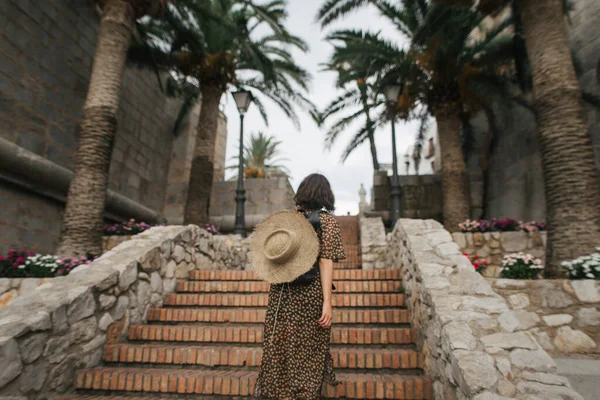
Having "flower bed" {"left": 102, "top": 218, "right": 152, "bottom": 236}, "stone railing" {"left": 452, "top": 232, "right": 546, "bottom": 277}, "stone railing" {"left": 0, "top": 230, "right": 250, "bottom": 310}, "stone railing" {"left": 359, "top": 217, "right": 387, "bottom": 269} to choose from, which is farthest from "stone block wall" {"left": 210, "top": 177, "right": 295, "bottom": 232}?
"stone railing" {"left": 452, "top": 232, "right": 546, "bottom": 277}

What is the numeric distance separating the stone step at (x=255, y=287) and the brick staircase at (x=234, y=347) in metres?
0.01

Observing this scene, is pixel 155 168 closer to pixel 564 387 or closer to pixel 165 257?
pixel 165 257

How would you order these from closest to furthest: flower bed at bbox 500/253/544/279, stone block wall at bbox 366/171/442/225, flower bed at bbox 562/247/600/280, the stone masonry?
1. flower bed at bbox 562/247/600/280
2. flower bed at bbox 500/253/544/279
3. the stone masonry
4. stone block wall at bbox 366/171/442/225

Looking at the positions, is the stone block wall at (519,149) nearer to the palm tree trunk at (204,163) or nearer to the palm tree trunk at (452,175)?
the palm tree trunk at (452,175)

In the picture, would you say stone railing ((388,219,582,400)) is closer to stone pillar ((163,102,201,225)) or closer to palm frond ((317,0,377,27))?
palm frond ((317,0,377,27))

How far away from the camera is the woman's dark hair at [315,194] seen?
2.54m

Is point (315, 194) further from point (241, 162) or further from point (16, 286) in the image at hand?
point (241, 162)

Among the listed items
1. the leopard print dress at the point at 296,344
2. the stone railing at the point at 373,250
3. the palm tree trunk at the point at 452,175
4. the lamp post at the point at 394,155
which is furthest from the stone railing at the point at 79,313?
the palm tree trunk at the point at 452,175

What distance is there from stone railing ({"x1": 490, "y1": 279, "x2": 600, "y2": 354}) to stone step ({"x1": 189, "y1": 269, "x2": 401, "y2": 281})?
4.75 feet

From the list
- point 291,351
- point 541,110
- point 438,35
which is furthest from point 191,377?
point 438,35

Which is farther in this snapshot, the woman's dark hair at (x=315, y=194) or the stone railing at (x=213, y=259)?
the stone railing at (x=213, y=259)

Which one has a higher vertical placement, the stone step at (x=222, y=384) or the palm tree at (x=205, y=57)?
the palm tree at (x=205, y=57)

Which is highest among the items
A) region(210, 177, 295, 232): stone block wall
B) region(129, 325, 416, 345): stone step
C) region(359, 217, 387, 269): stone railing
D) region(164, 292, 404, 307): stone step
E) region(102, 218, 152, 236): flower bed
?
region(210, 177, 295, 232): stone block wall

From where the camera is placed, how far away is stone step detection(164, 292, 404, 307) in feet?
13.7
